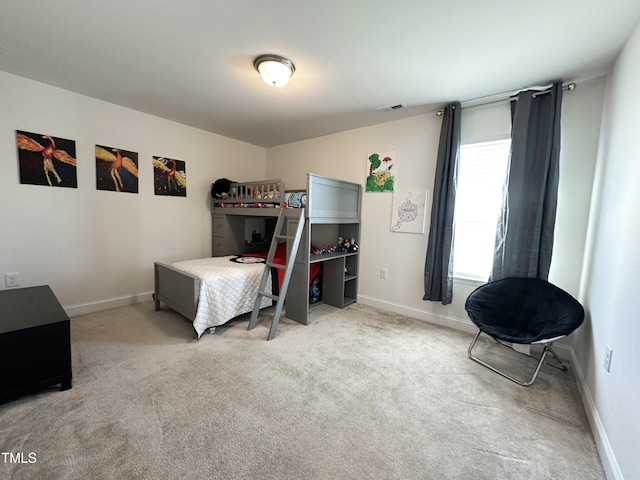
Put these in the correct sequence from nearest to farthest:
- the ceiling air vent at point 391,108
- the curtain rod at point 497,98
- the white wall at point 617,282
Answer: the white wall at point 617,282 → the curtain rod at point 497,98 → the ceiling air vent at point 391,108

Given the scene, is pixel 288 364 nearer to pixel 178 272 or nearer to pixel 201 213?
pixel 178 272

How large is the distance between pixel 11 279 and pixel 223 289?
6.51 ft

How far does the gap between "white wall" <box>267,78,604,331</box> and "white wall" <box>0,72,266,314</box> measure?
1750mm

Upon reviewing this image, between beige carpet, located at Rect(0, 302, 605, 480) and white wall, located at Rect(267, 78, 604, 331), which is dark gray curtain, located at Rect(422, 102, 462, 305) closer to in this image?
white wall, located at Rect(267, 78, 604, 331)

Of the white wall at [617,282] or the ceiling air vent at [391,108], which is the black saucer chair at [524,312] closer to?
the white wall at [617,282]

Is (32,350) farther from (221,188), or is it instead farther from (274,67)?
(221,188)

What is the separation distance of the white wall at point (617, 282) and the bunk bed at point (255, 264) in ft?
7.18

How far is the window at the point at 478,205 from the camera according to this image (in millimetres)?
2639

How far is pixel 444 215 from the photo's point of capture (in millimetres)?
2799

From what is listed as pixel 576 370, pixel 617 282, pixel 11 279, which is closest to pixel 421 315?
pixel 576 370

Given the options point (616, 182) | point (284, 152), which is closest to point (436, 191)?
point (616, 182)

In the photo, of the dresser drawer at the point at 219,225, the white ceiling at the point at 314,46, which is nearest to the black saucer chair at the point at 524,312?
the white ceiling at the point at 314,46

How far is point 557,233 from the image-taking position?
2.33 meters

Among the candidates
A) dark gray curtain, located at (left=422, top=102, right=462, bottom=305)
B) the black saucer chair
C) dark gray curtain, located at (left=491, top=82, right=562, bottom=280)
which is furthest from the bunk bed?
dark gray curtain, located at (left=491, top=82, right=562, bottom=280)
